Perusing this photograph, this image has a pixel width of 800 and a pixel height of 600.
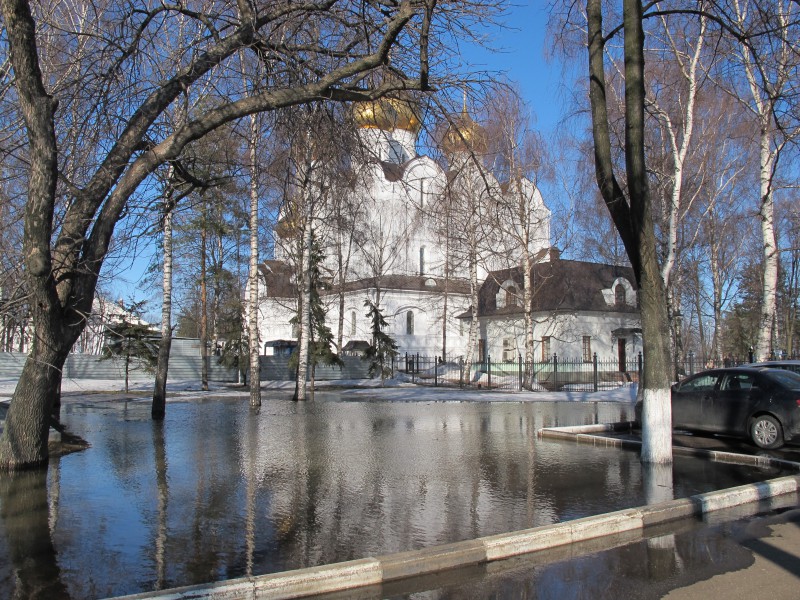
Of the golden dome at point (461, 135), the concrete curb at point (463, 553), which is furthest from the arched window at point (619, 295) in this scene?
the concrete curb at point (463, 553)

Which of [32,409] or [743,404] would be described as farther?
[743,404]

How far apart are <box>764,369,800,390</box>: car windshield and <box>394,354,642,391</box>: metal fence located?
824 inches

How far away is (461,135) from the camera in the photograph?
10711 millimetres

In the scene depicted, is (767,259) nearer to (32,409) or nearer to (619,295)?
(32,409)

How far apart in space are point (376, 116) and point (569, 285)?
3601 centimetres

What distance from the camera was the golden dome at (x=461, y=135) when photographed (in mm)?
10812

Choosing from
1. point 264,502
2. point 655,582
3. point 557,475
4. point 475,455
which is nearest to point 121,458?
point 264,502

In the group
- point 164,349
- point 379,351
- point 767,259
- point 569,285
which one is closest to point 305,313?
point 164,349

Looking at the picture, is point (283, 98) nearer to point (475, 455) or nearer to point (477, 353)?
point (475, 455)

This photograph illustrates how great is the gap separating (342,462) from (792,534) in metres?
6.30

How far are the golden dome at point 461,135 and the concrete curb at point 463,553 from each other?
19.8 ft

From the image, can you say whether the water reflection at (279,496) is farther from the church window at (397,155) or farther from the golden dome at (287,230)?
the golden dome at (287,230)

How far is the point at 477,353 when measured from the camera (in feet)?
166

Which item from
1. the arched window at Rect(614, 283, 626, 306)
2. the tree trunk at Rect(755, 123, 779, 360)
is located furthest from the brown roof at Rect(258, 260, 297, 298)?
the tree trunk at Rect(755, 123, 779, 360)
